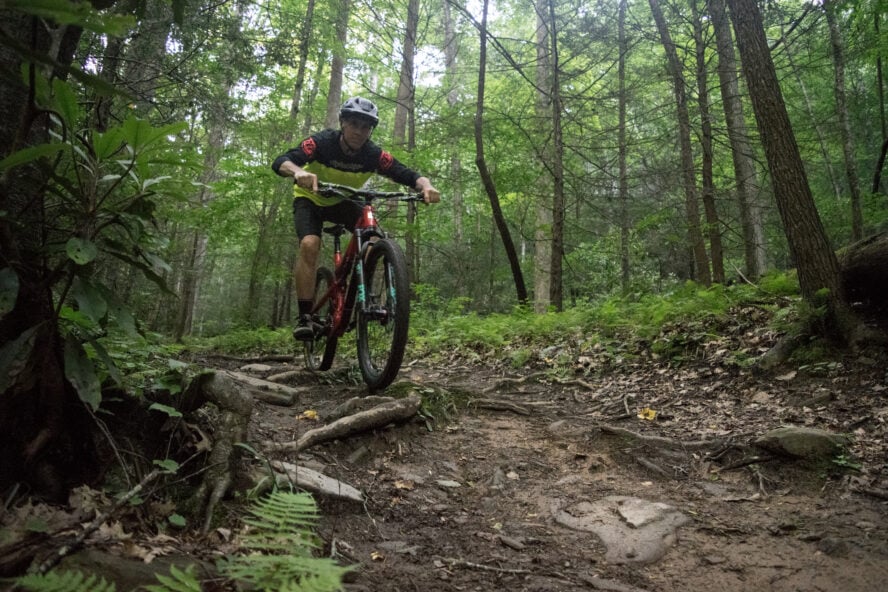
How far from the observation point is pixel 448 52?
2398 cm

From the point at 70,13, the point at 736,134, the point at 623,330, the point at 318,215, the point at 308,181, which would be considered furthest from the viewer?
the point at 736,134

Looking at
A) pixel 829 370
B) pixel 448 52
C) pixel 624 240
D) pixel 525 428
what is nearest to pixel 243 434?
pixel 525 428

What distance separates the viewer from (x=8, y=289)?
1.56m

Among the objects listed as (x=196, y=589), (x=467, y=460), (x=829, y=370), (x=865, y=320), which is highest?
(x=865, y=320)

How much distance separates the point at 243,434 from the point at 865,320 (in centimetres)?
479

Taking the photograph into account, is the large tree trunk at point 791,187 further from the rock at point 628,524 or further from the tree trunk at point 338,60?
the tree trunk at point 338,60

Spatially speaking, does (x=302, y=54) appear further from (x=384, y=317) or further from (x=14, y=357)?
(x=14, y=357)

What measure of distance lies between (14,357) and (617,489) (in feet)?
9.46

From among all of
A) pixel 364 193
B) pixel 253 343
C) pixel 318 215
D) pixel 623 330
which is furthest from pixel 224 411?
pixel 253 343

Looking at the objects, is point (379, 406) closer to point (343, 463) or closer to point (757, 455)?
point (343, 463)

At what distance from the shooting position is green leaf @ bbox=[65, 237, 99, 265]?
1.58 metres

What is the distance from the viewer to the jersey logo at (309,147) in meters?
4.74

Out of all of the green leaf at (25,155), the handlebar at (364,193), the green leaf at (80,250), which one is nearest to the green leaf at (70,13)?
the green leaf at (25,155)

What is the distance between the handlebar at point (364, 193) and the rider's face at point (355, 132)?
22.9 inches
